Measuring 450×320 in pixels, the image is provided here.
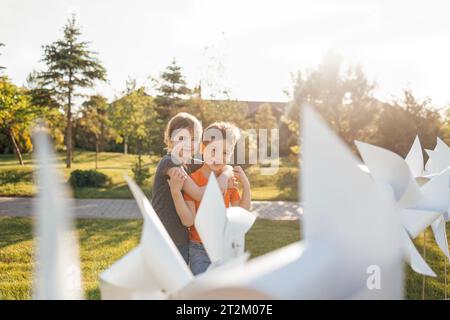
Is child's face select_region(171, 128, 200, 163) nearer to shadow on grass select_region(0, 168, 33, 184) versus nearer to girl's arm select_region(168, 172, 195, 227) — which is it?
girl's arm select_region(168, 172, 195, 227)

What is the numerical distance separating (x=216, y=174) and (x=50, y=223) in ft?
4.42

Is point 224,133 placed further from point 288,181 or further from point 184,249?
point 288,181

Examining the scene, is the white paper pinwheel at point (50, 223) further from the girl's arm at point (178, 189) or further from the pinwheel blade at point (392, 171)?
the girl's arm at point (178, 189)

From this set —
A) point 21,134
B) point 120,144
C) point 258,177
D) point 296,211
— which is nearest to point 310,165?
point 296,211

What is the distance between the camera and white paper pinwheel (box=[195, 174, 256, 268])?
0.83 meters

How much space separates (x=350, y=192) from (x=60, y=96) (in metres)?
20.3

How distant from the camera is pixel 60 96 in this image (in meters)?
19.2

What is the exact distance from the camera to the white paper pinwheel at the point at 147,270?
601 mm

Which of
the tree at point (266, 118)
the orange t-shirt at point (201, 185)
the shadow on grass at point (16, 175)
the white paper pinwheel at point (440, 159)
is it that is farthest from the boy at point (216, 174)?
the tree at point (266, 118)

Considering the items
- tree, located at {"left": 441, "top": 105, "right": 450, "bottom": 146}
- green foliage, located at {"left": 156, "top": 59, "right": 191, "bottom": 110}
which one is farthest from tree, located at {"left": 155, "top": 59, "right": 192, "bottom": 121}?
tree, located at {"left": 441, "top": 105, "right": 450, "bottom": 146}

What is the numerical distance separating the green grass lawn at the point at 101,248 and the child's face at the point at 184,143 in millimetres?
2513

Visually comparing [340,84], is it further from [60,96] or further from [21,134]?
[21,134]

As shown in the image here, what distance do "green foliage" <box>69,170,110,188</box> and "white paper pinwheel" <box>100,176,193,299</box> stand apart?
13.5m
